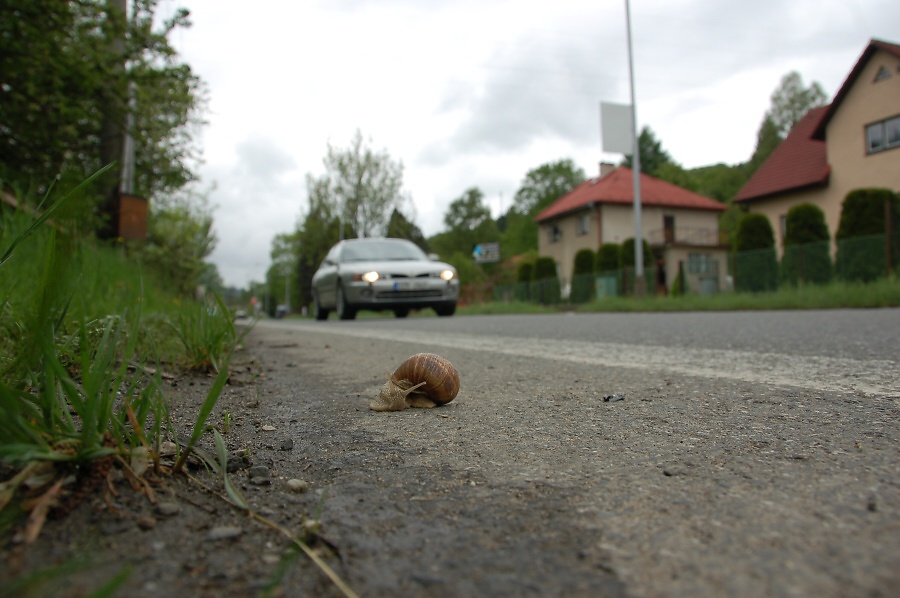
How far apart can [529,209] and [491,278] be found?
19.9 meters

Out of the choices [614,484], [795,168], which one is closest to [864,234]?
[795,168]

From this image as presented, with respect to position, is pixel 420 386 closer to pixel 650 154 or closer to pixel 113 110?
pixel 113 110

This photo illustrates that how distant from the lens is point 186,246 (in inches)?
553

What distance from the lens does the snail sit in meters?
1.88

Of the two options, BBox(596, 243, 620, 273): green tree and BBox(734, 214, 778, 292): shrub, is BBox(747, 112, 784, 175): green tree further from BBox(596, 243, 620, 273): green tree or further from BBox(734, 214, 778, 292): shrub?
BBox(734, 214, 778, 292): shrub

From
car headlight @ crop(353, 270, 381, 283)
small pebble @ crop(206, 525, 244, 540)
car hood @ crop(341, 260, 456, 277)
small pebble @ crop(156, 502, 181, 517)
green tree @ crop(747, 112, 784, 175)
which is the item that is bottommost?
small pebble @ crop(206, 525, 244, 540)

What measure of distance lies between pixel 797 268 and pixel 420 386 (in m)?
18.0

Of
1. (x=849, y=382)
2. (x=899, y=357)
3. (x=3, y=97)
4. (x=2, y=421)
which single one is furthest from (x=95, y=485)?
(x=3, y=97)

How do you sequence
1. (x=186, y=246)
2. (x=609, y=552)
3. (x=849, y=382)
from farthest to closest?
(x=186, y=246) → (x=849, y=382) → (x=609, y=552)

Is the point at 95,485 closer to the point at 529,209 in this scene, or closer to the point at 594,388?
the point at 594,388

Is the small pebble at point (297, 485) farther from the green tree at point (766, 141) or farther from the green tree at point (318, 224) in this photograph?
the green tree at point (766, 141)

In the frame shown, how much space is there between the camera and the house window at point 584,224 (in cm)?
3756

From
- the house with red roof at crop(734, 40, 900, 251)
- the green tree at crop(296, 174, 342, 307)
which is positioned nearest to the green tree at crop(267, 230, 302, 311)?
the green tree at crop(296, 174, 342, 307)

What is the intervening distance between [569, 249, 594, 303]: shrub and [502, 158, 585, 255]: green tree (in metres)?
38.6
